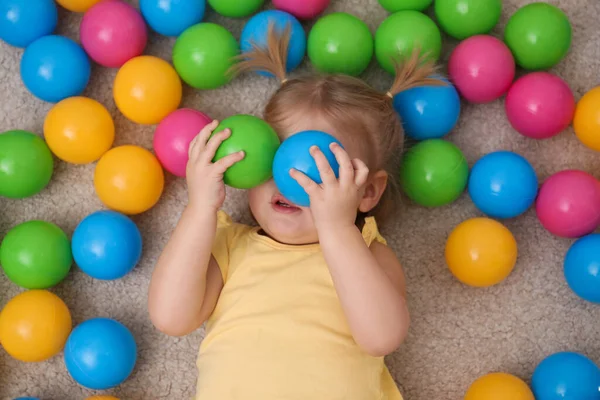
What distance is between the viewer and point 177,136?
56.6 inches

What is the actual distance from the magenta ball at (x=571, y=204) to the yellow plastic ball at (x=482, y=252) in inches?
3.6

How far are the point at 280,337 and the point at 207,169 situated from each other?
1.08 feet

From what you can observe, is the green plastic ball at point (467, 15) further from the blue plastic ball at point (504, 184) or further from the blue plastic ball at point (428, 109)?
the blue plastic ball at point (504, 184)

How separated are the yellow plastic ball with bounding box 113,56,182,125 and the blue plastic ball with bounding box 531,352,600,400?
93 cm

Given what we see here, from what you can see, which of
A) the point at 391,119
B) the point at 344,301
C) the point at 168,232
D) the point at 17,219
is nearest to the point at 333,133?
the point at 391,119

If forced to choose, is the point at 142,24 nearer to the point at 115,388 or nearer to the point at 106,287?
the point at 106,287

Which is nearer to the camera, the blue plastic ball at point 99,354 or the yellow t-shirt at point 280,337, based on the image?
the yellow t-shirt at point 280,337

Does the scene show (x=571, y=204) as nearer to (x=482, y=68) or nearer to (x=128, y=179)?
(x=482, y=68)

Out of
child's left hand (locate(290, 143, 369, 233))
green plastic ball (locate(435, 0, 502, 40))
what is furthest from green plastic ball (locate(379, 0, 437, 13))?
child's left hand (locate(290, 143, 369, 233))

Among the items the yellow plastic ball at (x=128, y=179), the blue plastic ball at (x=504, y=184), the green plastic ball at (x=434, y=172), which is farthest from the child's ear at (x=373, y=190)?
the yellow plastic ball at (x=128, y=179)

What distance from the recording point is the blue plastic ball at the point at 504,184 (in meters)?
1.44

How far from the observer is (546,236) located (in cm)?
154

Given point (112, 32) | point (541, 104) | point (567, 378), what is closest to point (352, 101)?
point (541, 104)

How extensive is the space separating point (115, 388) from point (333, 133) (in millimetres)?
722
